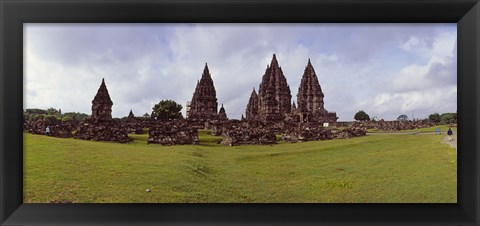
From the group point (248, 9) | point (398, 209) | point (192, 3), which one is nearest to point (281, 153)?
point (398, 209)

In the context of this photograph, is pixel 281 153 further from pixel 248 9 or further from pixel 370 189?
pixel 248 9

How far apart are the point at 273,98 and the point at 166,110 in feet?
10.4

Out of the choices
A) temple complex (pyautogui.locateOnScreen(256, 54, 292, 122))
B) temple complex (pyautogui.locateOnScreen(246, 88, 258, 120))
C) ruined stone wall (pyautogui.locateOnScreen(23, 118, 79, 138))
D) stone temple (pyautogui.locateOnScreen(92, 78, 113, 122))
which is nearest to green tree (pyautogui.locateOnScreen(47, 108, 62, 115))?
ruined stone wall (pyautogui.locateOnScreen(23, 118, 79, 138))

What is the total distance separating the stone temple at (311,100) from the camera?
619 centimetres

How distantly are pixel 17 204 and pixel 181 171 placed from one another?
2725 millimetres

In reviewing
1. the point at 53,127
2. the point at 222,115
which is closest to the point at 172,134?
the point at 222,115

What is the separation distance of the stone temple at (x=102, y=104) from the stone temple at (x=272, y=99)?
2.85 metres

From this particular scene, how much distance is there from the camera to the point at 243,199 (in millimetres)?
5496

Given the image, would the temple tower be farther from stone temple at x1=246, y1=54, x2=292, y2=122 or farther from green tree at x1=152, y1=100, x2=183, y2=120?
green tree at x1=152, y1=100, x2=183, y2=120

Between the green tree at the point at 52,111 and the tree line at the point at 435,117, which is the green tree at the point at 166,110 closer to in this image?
the green tree at the point at 52,111

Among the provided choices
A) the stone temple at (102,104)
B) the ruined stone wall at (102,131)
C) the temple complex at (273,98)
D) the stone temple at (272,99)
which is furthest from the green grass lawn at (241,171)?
the temple complex at (273,98)

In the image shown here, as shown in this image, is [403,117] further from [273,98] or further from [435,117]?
[273,98]

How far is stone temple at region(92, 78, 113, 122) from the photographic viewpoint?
5699 mm

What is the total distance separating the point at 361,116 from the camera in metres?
6.23
